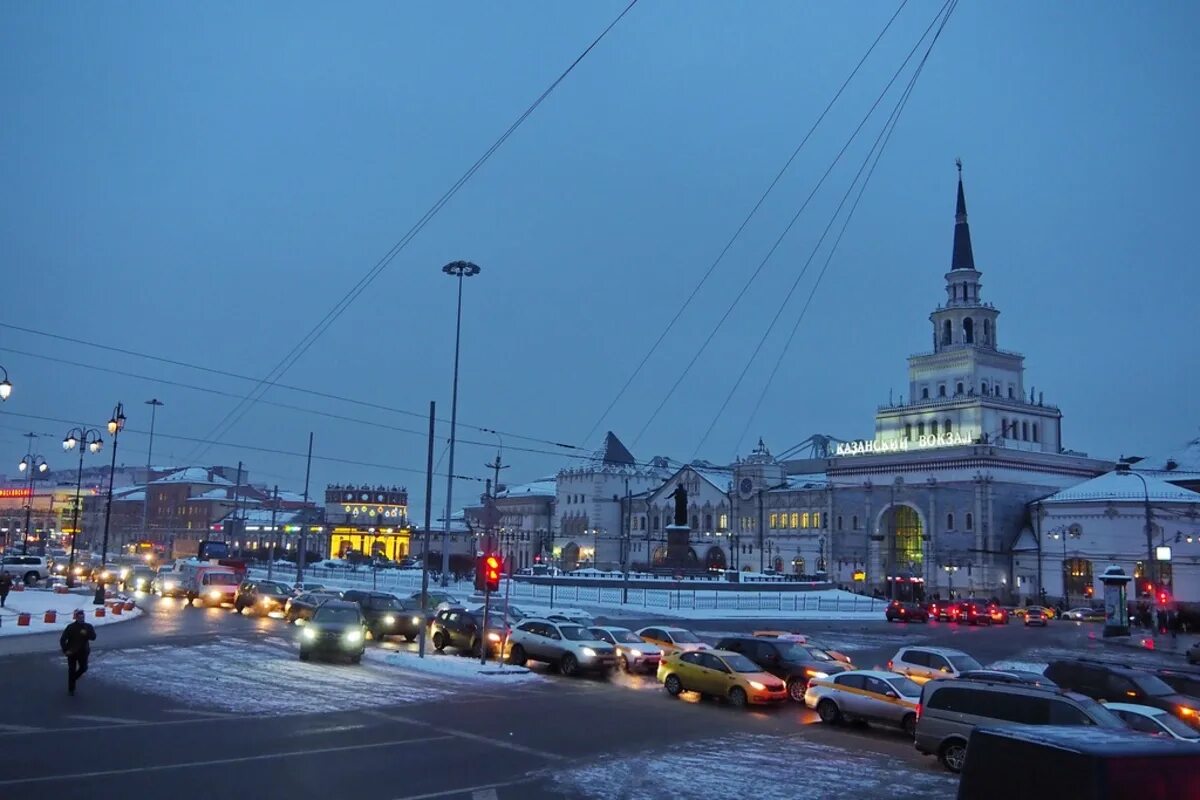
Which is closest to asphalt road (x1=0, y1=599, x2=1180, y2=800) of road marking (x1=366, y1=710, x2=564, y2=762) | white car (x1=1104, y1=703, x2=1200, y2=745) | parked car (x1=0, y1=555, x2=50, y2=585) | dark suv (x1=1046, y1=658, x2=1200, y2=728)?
road marking (x1=366, y1=710, x2=564, y2=762)

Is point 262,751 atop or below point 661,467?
below

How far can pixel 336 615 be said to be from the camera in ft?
88.8

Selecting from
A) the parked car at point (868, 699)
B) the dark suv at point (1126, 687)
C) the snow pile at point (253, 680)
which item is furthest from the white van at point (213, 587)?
the dark suv at point (1126, 687)

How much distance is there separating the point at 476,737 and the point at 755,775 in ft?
15.2

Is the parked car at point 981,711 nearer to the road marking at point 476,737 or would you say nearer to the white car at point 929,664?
the road marking at point 476,737

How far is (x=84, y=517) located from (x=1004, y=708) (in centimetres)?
17936

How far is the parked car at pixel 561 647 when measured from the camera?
1063 inches

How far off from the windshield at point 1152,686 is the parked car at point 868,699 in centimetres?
522

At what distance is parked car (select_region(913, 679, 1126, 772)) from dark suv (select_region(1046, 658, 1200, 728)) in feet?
19.9

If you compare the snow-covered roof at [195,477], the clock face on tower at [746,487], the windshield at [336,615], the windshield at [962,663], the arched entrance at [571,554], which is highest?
the snow-covered roof at [195,477]

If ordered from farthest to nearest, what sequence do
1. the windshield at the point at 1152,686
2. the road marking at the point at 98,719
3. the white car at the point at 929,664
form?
the white car at the point at 929,664
the windshield at the point at 1152,686
the road marking at the point at 98,719

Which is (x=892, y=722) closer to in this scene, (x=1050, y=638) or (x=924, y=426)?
(x=1050, y=638)

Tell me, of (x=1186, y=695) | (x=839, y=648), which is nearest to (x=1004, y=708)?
(x=1186, y=695)

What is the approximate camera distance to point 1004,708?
1517cm
